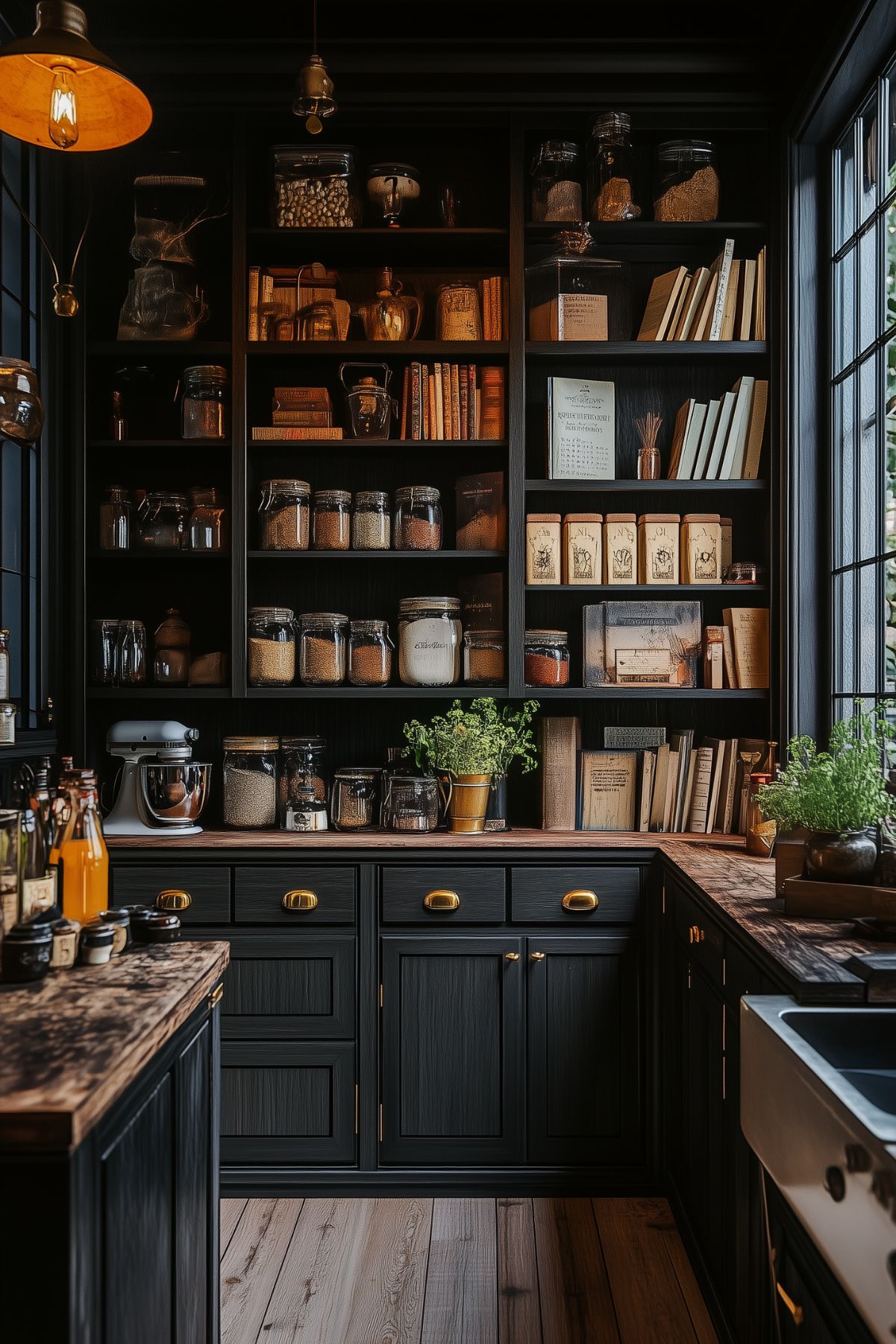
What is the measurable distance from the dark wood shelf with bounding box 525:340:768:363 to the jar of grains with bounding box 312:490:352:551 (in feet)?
2.30

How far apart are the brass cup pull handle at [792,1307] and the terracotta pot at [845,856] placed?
0.71m

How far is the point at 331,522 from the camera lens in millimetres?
3072

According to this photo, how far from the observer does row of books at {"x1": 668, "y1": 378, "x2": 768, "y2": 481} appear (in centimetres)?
305

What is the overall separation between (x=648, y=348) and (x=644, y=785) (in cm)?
126

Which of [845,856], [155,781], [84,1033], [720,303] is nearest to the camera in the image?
[84,1033]

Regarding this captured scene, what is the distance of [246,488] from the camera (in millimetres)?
3039

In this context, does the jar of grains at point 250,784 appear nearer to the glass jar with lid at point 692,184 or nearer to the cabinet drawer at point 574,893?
the cabinet drawer at point 574,893

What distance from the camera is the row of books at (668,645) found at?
10.0 ft

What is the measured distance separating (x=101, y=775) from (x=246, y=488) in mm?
990

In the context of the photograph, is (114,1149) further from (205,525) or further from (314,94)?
(205,525)

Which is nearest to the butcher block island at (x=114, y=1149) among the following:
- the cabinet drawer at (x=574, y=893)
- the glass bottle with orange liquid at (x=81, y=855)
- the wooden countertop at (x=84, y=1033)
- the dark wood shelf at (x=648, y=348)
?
the wooden countertop at (x=84, y=1033)

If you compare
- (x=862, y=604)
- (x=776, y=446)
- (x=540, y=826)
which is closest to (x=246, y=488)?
(x=540, y=826)

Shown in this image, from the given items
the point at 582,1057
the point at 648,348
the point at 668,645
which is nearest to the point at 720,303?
the point at 648,348

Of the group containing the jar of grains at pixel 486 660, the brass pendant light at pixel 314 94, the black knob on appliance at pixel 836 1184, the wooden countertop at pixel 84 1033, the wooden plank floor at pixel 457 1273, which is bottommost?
the wooden plank floor at pixel 457 1273
